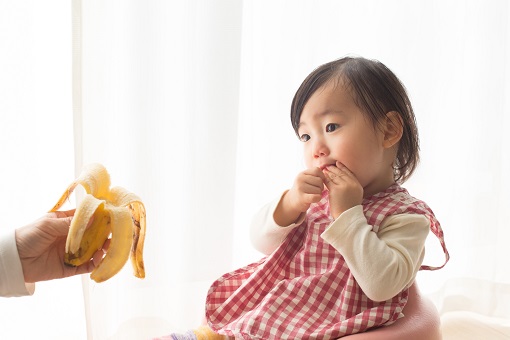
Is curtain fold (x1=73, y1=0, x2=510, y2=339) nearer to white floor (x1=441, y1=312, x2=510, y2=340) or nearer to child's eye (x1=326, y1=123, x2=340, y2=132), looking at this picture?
white floor (x1=441, y1=312, x2=510, y2=340)

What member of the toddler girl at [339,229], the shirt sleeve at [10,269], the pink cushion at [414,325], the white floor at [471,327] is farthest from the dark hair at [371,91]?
the white floor at [471,327]

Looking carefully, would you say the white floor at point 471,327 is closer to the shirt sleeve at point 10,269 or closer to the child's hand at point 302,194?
the child's hand at point 302,194

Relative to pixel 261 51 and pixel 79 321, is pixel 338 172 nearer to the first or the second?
pixel 261 51

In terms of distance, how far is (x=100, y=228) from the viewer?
105 cm

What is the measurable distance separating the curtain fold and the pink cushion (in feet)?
2.22

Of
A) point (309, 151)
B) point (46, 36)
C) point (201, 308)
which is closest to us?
point (309, 151)

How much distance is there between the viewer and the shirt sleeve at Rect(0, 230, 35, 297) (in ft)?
3.49

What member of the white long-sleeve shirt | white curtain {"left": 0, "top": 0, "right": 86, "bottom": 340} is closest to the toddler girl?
the white long-sleeve shirt

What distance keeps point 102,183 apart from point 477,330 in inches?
50.4

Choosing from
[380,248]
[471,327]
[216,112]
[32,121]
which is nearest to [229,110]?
[216,112]

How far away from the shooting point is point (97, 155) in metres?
1.54

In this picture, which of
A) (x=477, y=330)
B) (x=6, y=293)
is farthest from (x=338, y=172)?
(x=477, y=330)

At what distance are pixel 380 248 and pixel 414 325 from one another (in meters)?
0.16

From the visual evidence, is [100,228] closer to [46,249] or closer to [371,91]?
[46,249]
